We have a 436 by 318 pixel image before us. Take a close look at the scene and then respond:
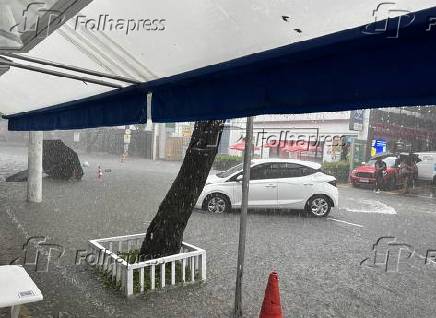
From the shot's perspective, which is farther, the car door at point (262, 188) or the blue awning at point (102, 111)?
the car door at point (262, 188)

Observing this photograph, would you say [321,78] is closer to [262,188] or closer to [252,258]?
[252,258]

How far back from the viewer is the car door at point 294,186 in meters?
10.2

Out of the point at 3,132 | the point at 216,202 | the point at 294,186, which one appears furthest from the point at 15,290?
the point at 3,132

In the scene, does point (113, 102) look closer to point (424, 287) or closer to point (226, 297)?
point (226, 297)

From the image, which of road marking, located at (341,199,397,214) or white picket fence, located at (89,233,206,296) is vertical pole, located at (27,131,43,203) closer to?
white picket fence, located at (89,233,206,296)

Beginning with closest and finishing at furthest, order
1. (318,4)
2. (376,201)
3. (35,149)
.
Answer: (318,4) < (35,149) < (376,201)

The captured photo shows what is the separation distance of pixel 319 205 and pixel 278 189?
1296 mm

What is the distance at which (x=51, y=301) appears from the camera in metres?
4.38

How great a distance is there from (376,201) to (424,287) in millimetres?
10285

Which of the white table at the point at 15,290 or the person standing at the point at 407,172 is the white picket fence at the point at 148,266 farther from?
the person standing at the point at 407,172

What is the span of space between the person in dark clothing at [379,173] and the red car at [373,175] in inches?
5.9

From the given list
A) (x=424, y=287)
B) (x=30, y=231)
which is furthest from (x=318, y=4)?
(x=30, y=231)

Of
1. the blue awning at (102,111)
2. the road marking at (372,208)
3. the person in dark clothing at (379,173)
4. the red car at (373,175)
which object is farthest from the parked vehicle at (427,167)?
the blue awning at (102,111)

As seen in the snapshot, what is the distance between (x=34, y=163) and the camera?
977 centimetres
